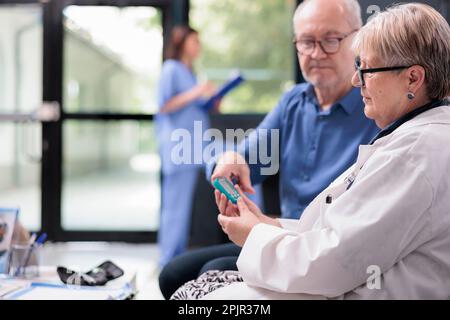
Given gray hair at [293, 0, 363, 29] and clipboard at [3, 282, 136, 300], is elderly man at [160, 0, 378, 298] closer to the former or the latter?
gray hair at [293, 0, 363, 29]

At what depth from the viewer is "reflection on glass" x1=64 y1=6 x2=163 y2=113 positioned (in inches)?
145

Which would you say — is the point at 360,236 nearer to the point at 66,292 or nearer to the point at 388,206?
the point at 388,206

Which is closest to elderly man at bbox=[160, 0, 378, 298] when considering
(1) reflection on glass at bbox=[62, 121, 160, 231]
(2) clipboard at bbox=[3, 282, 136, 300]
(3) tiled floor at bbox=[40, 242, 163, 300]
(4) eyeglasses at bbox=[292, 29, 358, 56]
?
(4) eyeglasses at bbox=[292, 29, 358, 56]

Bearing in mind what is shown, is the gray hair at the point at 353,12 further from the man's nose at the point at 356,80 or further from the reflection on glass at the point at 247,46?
the reflection on glass at the point at 247,46

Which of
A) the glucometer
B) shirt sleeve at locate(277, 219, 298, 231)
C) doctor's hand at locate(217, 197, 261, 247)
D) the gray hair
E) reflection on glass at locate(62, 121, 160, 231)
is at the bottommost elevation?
reflection on glass at locate(62, 121, 160, 231)

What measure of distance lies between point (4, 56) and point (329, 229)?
11.2ft

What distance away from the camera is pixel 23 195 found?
354 centimetres

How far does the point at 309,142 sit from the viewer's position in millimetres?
1314

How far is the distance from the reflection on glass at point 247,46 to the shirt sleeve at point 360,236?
276 cm

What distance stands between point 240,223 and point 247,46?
2824 millimetres

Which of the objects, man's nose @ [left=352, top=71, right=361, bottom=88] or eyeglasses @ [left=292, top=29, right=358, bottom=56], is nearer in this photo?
man's nose @ [left=352, top=71, right=361, bottom=88]

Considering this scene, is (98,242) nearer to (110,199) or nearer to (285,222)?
(110,199)

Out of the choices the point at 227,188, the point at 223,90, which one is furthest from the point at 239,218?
the point at 223,90

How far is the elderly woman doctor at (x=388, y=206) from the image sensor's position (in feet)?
2.83
